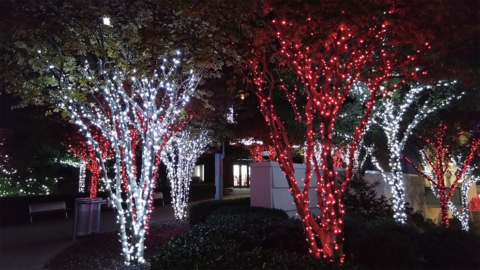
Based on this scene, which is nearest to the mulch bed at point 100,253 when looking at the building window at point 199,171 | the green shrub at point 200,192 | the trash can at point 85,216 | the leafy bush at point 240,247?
the trash can at point 85,216

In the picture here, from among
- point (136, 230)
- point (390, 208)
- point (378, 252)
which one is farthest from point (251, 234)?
point (390, 208)

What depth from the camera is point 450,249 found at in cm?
592

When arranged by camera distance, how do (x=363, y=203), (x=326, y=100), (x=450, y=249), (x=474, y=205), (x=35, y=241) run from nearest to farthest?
(x=326, y=100) < (x=450, y=249) < (x=363, y=203) < (x=35, y=241) < (x=474, y=205)

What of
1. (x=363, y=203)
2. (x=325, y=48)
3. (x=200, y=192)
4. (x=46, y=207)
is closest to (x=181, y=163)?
(x=46, y=207)

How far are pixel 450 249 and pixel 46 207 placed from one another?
15004 mm

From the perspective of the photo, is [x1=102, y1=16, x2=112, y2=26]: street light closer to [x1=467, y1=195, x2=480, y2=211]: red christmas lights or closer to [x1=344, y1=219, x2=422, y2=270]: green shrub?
[x1=344, y1=219, x2=422, y2=270]: green shrub

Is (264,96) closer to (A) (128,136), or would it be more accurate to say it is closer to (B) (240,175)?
(A) (128,136)

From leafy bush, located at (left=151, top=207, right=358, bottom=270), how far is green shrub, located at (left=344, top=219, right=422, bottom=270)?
76cm

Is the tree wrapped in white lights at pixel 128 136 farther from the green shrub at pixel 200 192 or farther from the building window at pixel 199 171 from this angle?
the building window at pixel 199 171

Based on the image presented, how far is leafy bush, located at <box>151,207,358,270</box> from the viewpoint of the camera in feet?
13.8

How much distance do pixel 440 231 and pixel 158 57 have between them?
5842 mm

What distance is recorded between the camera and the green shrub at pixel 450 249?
229 inches

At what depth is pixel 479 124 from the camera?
13.3 meters

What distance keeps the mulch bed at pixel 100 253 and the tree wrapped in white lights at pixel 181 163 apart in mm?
2242
